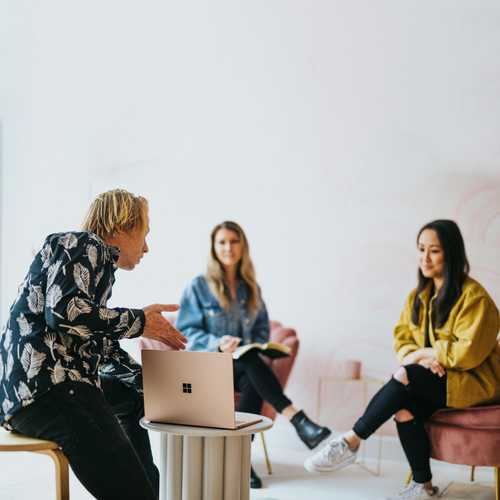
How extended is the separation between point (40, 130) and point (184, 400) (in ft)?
10.8

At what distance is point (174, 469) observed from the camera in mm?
2484

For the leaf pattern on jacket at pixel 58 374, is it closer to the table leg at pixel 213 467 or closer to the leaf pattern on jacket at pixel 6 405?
the leaf pattern on jacket at pixel 6 405

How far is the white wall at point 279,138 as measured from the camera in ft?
13.5

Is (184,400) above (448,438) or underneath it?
above

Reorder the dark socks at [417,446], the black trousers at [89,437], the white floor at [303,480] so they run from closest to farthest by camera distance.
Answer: the black trousers at [89,437], the dark socks at [417,446], the white floor at [303,480]

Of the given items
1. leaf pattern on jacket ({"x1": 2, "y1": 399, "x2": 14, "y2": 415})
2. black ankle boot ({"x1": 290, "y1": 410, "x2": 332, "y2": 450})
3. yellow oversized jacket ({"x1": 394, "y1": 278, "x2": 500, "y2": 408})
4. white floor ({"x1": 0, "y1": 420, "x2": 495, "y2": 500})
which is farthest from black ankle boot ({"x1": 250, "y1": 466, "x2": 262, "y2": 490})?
leaf pattern on jacket ({"x1": 2, "y1": 399, "x2": 14, "y2": 415})

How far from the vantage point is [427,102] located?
4168 millimetres

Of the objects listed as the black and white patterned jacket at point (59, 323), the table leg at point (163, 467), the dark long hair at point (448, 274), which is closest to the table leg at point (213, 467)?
the table leg at point (163, 467)

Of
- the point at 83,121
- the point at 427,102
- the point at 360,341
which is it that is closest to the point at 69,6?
the point at 83,121

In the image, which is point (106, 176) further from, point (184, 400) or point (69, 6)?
point (184, 400)

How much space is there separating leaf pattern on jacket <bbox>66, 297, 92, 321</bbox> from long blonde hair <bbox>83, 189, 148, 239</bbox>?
312 mm

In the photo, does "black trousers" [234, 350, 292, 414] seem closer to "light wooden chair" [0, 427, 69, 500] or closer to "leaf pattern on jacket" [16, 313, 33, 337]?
"light wooden chair" [0, 427, 69, 500]

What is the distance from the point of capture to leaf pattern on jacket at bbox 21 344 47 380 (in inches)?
86.0

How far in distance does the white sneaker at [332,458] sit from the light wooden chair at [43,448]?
1.38 meters
